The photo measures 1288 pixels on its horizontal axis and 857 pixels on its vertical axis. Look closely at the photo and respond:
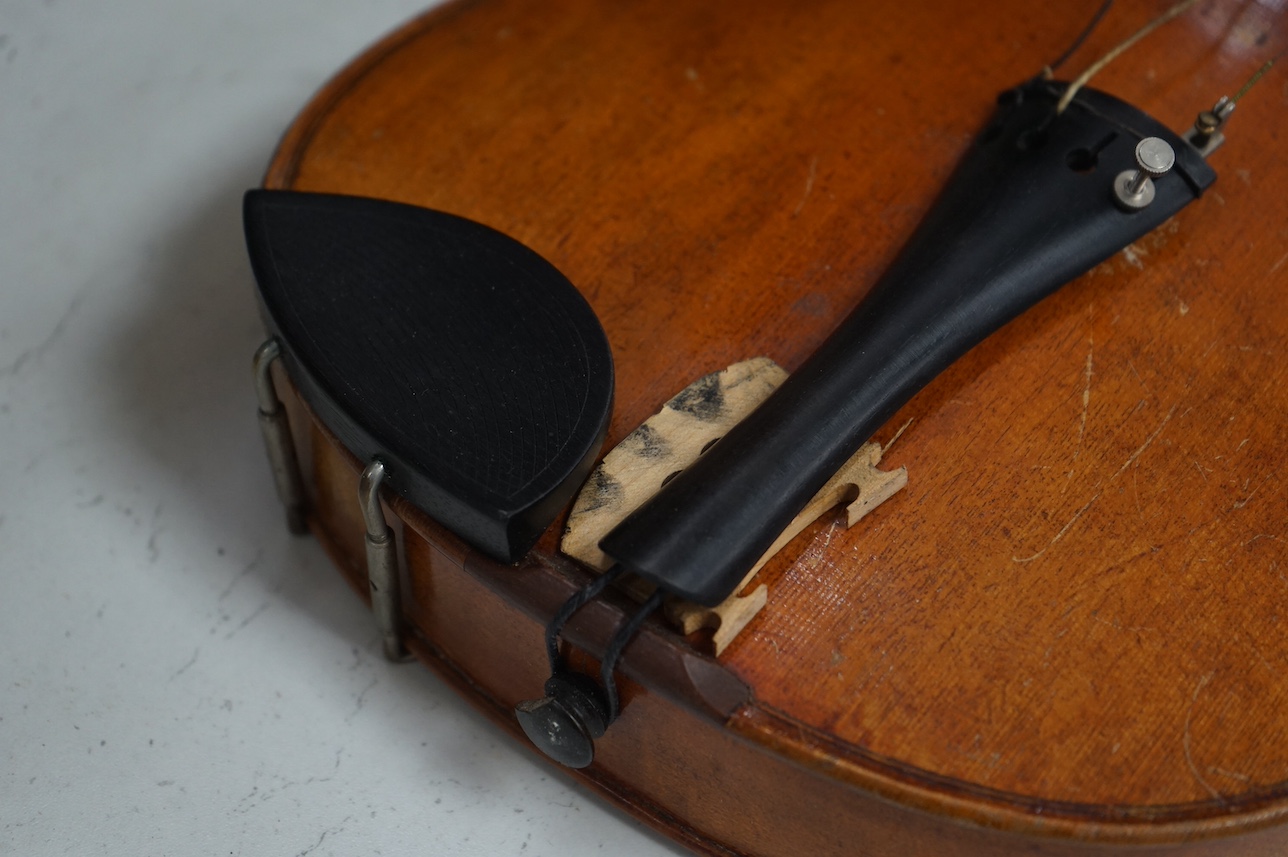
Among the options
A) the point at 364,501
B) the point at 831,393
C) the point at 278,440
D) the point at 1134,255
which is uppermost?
the point at 1134,255

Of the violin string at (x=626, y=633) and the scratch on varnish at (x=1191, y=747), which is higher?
the scratch on varnish at (x=1191, y=747)

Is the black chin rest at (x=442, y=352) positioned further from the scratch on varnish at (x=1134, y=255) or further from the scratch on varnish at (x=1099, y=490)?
the scratch on varnish at (x=1134, y=255)

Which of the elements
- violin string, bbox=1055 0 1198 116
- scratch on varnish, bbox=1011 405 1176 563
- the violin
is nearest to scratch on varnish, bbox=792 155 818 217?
the violin

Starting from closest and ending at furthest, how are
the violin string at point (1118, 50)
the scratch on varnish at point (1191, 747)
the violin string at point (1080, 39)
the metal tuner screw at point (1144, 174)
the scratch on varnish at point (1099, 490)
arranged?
the scratch on varnish at point (1191, 747) → the scratch on varnish at point (1099, 490) → the metal tuner screw at point (1144, 174) → the violin string at point (1118, 50) → the violin string at point (1080, 39)

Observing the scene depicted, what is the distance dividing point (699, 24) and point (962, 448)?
2.12 ft

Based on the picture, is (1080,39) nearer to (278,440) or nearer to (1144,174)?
(1144,174)

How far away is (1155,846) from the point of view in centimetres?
102

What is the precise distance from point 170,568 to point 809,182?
79 centimetres

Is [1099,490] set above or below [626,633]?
above

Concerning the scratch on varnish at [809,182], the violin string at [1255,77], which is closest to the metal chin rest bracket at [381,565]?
the scratch on varnish at [809,182]

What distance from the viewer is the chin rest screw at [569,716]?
1.11 meters

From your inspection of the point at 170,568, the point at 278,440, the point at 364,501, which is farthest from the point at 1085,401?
the point at 170,568

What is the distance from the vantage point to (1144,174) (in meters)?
1.28

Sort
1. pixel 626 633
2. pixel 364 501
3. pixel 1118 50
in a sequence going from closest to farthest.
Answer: pixel 626 633 → pixel 364 501 → pixel 1118 50
